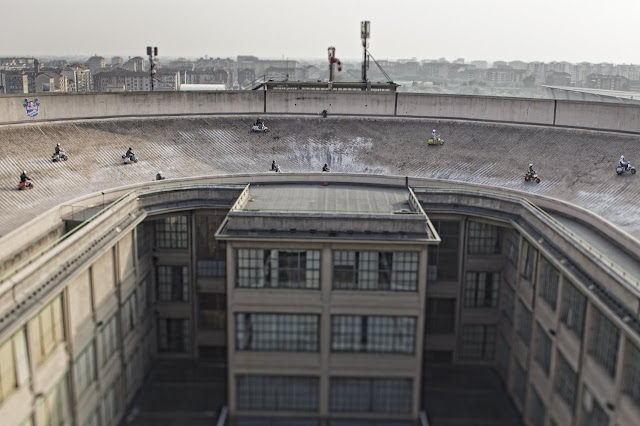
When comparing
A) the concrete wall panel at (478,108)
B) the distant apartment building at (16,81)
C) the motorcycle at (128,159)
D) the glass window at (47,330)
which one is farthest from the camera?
the distant apartment building at (16,81)

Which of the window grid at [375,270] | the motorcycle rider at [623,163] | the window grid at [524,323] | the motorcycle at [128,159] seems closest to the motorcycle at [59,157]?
the motorcycle at [128,159]

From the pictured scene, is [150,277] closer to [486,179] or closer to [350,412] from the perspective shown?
[350,412]

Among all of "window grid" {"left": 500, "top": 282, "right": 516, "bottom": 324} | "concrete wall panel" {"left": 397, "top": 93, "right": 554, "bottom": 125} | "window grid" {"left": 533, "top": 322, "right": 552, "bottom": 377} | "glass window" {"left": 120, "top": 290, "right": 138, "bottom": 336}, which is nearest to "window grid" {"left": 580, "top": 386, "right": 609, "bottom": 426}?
"window grid" {"left": 533, "top": 322, "right": 552, "bottom": 377}

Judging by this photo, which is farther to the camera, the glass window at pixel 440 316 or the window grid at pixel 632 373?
the glass window at pixel 440 316

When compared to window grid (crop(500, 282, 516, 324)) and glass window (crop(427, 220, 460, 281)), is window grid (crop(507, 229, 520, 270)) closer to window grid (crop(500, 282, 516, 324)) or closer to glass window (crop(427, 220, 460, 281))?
window grid (crop(500, 282, 516, 324))

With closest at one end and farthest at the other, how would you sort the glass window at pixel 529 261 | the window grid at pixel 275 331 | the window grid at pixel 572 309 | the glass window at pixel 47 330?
the glass window at pixel 47 330 → the window grid at pixel 572 309 → the window grid at pixel 275 331 → the glass window at pixel 529 261

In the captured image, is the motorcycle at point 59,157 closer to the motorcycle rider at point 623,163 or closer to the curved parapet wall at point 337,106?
the curved parapet wall at point 337,106
